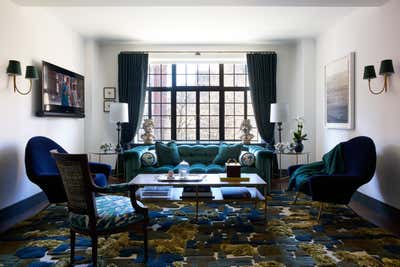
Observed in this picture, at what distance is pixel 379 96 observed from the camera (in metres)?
4.44

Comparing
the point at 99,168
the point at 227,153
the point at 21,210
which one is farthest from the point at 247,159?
the point at 21,210

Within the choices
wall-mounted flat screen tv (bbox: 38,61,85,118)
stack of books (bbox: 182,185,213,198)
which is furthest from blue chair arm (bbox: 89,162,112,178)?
stack of books (bbox: 182,185,213,198)

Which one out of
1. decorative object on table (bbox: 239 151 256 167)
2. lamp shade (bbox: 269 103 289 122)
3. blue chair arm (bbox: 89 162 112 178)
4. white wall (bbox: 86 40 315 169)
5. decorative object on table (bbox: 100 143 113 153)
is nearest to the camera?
blue chair arm (bbox: 89 162 112 178)

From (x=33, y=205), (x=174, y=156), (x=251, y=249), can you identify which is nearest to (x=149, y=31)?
(x=174, y=156)

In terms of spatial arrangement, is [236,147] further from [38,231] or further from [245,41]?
[38,231]

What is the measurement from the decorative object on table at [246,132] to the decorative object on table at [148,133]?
1794 millimetres

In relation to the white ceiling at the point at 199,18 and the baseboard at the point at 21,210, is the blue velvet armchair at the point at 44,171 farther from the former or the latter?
the white ceiling at the point at 199,18

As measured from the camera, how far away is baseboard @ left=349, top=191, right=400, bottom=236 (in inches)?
152

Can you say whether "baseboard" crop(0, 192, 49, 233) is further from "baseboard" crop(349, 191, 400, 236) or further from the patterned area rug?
"baseboard" crop(349, 191, 400, 236)

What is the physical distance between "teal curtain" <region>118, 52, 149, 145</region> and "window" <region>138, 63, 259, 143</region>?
0.38 m

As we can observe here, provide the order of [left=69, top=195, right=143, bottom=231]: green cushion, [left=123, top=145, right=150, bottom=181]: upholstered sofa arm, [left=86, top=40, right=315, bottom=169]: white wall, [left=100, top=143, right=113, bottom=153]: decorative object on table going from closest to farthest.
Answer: [left=69, top=195, right=143, bottom=231]: green cushion, [left=123, top=145, right=150, bottom=181]: upholstered sofa arm, [left=100, top=143, right=113, bottom=153]: decorative object on table, [left=86, top=40, right=315, bottom=169]: white wall

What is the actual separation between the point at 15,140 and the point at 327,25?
5201mm

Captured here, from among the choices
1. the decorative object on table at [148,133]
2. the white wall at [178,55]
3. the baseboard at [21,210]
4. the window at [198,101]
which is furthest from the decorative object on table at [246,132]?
the baseboard at [21,210]

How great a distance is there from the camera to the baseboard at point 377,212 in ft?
12.7
